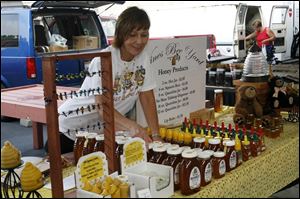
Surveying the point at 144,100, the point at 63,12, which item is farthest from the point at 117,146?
the point at 63,12

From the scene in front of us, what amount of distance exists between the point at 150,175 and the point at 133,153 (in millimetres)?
91

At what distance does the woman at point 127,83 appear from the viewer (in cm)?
153

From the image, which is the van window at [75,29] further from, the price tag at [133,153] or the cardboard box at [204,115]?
the price tag at [133,153]

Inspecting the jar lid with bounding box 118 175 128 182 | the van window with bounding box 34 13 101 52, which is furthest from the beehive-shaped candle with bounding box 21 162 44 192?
the van window with bounding box 34 13 101 52

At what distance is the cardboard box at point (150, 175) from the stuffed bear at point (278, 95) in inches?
36.5

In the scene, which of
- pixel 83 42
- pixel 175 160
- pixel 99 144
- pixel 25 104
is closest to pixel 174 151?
pixel 175 160

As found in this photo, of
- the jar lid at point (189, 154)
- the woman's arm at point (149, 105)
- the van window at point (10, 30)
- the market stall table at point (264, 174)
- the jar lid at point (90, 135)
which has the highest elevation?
the van window at point (10, 30)

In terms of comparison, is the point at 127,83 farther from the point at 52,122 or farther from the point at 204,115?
the point at 52,122

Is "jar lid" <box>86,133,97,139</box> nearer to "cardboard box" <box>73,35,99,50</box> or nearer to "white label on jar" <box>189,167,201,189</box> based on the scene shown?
"white label on jar" <box>189,167,201,189</box>

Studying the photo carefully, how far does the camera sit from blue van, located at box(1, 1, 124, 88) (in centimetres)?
400

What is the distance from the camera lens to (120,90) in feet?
5.45

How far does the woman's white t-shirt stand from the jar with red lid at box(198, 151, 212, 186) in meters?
0.49

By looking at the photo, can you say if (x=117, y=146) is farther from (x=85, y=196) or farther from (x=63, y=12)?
(x=63, y=12)

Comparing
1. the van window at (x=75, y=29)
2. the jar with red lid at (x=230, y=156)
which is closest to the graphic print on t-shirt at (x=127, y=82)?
the jar with red lid at (x=230, y=156)
